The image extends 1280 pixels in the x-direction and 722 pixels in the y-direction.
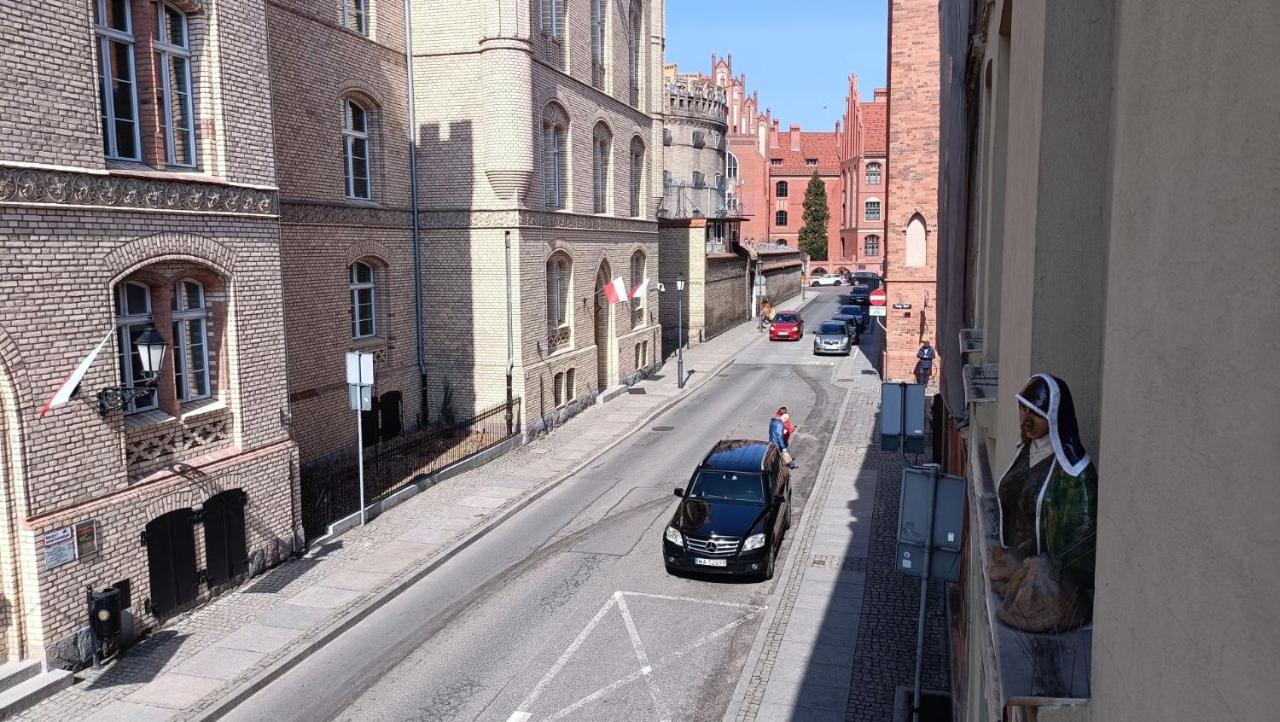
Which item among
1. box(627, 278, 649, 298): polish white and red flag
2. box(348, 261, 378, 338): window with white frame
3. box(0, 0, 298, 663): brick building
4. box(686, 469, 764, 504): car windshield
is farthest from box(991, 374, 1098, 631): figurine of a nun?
box(627, 278, 649, 298): polish white and red flag

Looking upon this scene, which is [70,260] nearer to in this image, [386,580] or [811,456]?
[386,580]

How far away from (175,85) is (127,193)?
2185 mm

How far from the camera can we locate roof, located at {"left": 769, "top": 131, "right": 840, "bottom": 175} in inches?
3735

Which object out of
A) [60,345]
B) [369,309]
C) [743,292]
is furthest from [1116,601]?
[743,292]

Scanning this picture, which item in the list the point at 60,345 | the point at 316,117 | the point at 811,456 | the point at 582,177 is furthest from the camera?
the point at 582,177

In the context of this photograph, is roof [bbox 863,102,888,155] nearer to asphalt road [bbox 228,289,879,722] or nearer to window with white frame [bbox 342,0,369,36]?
window with white frame [bbox 342,0,369,36]

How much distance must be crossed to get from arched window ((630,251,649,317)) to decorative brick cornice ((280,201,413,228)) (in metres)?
11.8

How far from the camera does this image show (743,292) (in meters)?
57.8

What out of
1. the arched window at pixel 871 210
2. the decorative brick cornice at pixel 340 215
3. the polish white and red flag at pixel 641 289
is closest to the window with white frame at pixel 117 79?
the decorative brick cornice at pixel 340 215

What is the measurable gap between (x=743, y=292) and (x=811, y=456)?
115ft

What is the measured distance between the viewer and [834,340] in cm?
4172

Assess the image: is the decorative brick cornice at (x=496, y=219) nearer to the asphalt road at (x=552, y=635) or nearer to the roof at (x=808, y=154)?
the asphalt road at (x=552, y=635)

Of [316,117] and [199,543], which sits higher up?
[316,117]

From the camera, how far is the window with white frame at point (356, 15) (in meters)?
21.9
